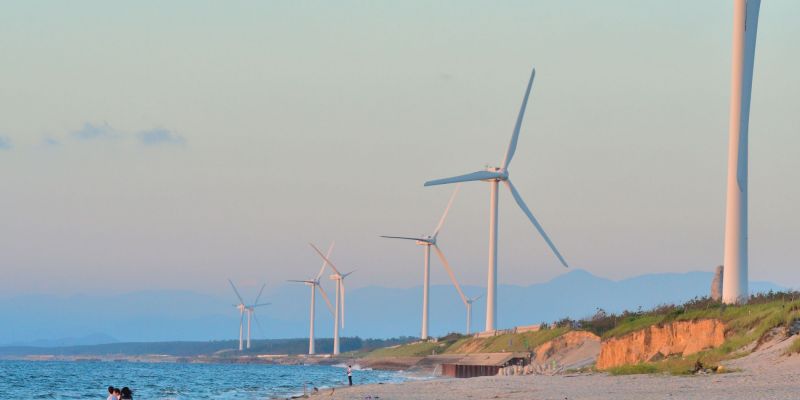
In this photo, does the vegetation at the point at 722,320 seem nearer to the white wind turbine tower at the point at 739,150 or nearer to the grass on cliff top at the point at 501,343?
→ the white wind turbine tower at the point at 739,150

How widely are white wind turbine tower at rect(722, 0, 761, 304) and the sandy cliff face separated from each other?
3052 millimetres

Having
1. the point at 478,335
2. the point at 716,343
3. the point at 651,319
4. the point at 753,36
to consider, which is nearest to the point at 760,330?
the point at 716,343

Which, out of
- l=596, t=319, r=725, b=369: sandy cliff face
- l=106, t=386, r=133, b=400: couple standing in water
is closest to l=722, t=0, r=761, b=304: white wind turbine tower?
l=596, t=319, r=725, b=369: sandy cliff face

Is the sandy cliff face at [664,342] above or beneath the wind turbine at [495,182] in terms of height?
beneath

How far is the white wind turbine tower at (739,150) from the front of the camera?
201 ft

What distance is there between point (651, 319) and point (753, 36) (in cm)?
2151

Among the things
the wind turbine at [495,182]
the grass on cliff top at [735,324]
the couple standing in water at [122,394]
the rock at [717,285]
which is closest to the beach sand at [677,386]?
the grass on cliff top at [735,324]

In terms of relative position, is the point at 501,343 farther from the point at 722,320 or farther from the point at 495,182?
the point at 722,320

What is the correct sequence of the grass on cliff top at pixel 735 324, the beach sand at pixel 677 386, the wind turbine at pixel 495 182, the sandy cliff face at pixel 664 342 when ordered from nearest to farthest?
1. the beach sand at pixel 677 386
2. the grass on cliff top at pixel 735 324
3. the sandy cliff face at pixel 664 342
4. the wind turbine at pixel 495 182

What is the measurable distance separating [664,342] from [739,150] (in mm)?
13214

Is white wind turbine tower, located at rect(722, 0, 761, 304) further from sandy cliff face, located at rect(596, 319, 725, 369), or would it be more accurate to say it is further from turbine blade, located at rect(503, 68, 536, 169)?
turbine blade, located at rect(503, 68, 536, 169)

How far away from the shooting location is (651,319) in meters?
75.6

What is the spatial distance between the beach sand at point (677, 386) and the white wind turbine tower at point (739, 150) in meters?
13.3

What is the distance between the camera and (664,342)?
67.8 meters
